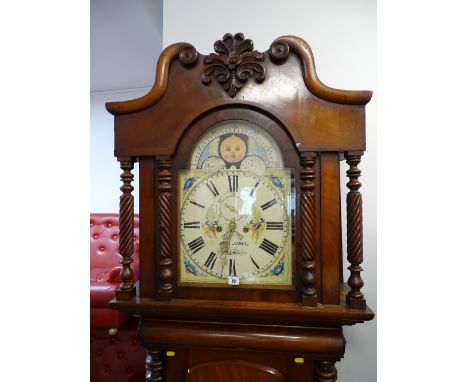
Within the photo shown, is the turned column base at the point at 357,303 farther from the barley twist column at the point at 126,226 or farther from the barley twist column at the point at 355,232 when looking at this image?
the barley twist column at the point at 126,226

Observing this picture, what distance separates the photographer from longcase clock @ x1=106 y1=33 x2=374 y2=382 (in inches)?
27.3

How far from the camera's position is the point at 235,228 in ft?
2.44

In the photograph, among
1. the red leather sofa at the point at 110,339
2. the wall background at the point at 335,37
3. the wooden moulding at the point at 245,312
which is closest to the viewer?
the wooden moulding at the point at 245,312

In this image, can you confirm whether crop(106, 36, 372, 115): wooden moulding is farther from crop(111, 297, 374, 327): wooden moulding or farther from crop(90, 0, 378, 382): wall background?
crop(111, 297, 374, 327): wooden moulding

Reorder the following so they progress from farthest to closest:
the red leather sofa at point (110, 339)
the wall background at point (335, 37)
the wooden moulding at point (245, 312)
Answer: the red leather sofa at point (110, 339)
the wall background at point (335, 37)
the wooden moulding at point (245, 312)

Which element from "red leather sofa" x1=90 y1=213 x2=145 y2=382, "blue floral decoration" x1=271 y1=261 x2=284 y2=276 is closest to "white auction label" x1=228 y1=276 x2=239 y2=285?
"blue floral decoration" x1=271 y1=261 x2=284 y2=276

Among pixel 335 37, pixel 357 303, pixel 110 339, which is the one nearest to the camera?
pixel 357 303

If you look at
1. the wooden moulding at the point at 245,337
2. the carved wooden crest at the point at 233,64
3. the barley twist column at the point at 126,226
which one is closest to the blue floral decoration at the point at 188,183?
the barley twist column at the point at 126,226

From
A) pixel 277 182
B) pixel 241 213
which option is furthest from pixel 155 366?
pixel 277 182

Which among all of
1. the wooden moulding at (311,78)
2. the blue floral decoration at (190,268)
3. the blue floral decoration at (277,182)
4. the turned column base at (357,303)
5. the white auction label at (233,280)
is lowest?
the turned column base at (357,303)

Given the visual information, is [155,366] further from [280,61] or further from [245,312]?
[280,61]

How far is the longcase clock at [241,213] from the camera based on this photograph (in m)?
0.69

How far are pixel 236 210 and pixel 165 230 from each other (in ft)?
0.68

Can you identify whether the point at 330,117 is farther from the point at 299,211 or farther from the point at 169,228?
the point at 169,228
